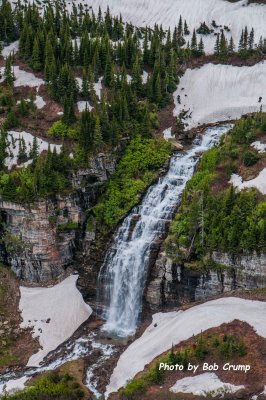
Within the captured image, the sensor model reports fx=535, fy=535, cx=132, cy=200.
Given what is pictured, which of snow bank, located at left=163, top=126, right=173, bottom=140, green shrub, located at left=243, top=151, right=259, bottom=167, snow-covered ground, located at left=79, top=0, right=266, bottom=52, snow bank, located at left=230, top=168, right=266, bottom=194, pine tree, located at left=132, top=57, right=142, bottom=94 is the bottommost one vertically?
snow bank, located at left=163, top=126, right=173, bottom=140

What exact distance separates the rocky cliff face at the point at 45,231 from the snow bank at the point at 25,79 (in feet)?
84.8

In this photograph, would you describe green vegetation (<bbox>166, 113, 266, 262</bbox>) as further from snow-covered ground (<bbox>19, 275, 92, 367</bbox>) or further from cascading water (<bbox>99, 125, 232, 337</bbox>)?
snow-covered ground (<bbox>19, 275, 92, 367</bbox>)

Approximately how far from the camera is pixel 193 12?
119875 millimetres

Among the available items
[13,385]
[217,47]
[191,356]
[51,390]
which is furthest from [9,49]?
[191,356]

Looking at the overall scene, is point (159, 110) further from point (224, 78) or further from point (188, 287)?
point (188, 287)

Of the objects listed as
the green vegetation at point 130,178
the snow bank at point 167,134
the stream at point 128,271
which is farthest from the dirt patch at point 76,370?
the snow bank at point 167,134

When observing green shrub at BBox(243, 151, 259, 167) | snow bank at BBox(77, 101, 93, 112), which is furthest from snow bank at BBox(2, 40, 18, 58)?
green shrub at BBox(243, 151, 259, 167)

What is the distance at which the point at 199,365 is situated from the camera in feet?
153

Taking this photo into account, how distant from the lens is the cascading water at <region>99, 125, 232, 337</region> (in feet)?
199

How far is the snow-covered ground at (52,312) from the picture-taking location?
58.8 m

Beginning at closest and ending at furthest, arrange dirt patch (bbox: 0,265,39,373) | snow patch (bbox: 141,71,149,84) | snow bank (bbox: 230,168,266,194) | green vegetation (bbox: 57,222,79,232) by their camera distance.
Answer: dirt patch (bbox: 0,265,39,373)
snow bank (bbox: 230,168,266,194)
green vegetation (bbox: 57,222,79,232)
snow patch (bbox: 141,71,149,84)

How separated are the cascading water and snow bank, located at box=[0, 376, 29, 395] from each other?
11.3 m

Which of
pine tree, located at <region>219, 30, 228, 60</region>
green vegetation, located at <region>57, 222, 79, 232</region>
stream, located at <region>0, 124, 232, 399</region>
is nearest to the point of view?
stream, located at <region>0, 124, 232, 399</region>

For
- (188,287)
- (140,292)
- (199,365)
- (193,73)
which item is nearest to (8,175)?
(140,292)
